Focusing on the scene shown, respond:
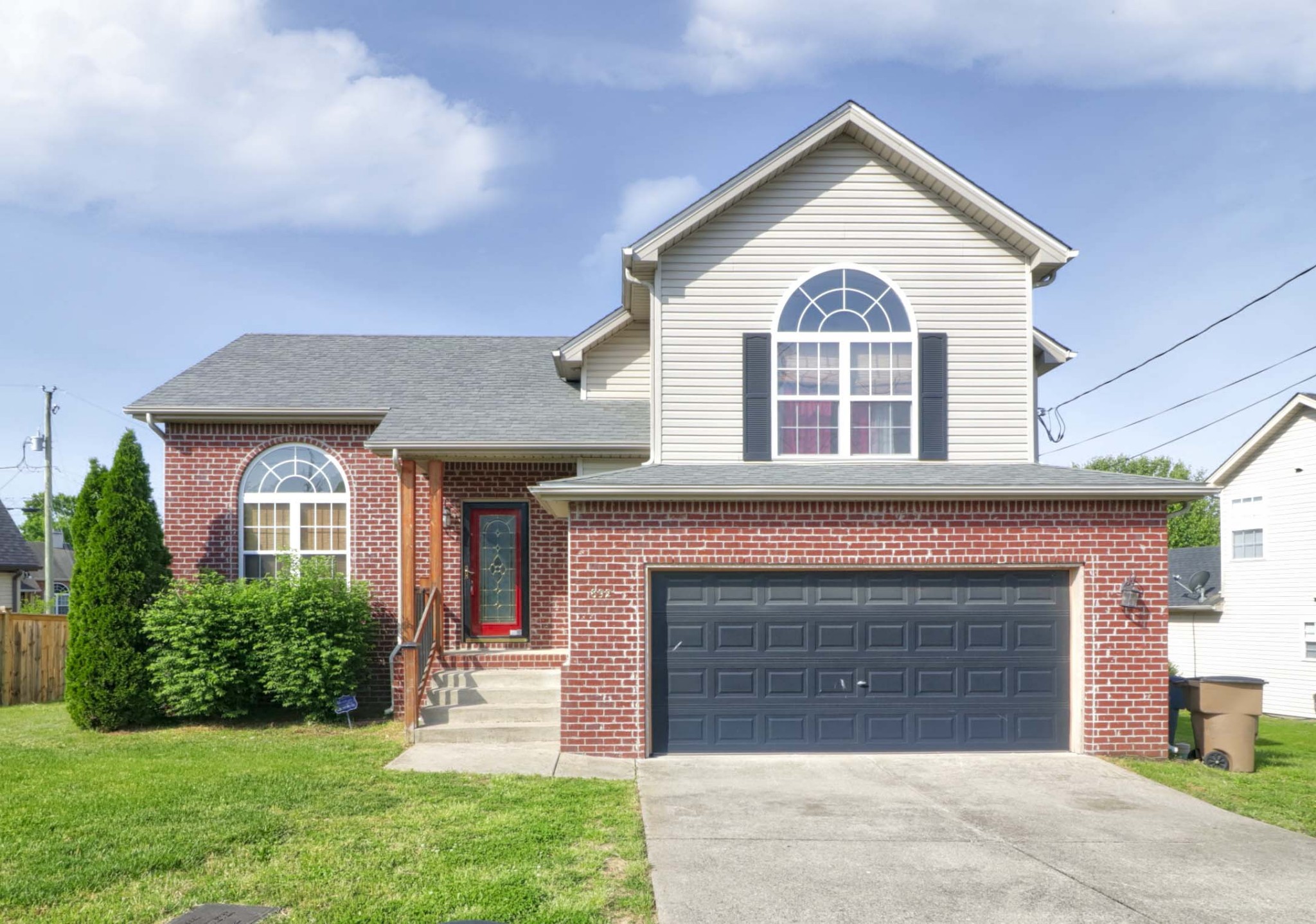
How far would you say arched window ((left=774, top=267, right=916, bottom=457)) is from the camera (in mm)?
11805

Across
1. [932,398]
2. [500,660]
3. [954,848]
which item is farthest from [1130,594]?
[500,660]

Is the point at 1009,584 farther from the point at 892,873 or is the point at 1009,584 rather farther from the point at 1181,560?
the point at 1181,560

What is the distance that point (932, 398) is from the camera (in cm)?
1177

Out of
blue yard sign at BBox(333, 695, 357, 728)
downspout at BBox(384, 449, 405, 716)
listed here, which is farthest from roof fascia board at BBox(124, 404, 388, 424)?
blue yard sign at BBox(333, 695, 357, 728)

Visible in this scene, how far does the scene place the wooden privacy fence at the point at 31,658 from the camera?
16266 mm

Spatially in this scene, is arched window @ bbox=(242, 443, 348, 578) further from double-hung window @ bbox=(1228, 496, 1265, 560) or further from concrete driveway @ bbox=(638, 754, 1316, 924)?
double-hung window @ bbox=(1228, 496, 1265, 560)

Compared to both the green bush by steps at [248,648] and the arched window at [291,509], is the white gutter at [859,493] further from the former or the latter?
the arched window at [291,509]

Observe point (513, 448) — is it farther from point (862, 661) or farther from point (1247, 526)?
point (1247, 526)

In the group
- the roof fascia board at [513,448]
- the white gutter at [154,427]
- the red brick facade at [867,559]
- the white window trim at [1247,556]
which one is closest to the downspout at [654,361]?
the roof fascia board at [513,448]

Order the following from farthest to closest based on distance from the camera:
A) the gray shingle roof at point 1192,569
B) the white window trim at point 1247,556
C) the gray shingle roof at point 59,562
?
the gray shingle roof at point 59,562
the gray shingle roof at point 1192,569
the white window trim at point 1247,556

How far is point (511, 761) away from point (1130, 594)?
683 centimetres

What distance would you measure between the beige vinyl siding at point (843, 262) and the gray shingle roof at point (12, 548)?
2165cm

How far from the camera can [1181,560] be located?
1292 inches

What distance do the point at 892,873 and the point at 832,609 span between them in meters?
4.57
